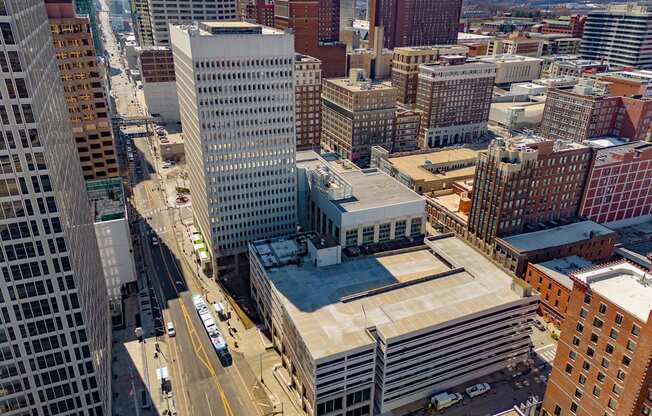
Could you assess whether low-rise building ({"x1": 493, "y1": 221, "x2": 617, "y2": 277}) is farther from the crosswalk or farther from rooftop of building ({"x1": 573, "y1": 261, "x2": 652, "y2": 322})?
rooftop of building ({"x1": 573, "y1": 261, "x2": 652, "y2": 322})

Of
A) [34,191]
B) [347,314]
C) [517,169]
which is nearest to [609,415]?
[347,314]

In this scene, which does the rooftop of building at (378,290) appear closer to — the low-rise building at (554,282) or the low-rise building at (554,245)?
the low-rise building at (554,245)

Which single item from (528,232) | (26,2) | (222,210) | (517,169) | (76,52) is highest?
(26,2)

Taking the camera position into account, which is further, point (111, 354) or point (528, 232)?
point (528, 232)

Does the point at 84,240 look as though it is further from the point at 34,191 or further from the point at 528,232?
the point at 528,232

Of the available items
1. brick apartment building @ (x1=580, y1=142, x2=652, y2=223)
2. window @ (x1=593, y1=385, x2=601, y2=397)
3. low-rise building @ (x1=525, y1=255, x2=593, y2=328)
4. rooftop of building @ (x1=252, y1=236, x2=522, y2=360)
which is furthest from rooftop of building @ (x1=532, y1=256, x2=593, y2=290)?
window @ (x1=593, y1=385, x2=601, y2=397)

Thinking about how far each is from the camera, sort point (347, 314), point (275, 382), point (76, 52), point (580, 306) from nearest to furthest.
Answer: point (580, 306)
point (347, 314)
point (275, 382)
point (76, 52)

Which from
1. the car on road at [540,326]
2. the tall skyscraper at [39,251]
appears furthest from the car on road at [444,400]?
the tall skyscraper at [39,251]
